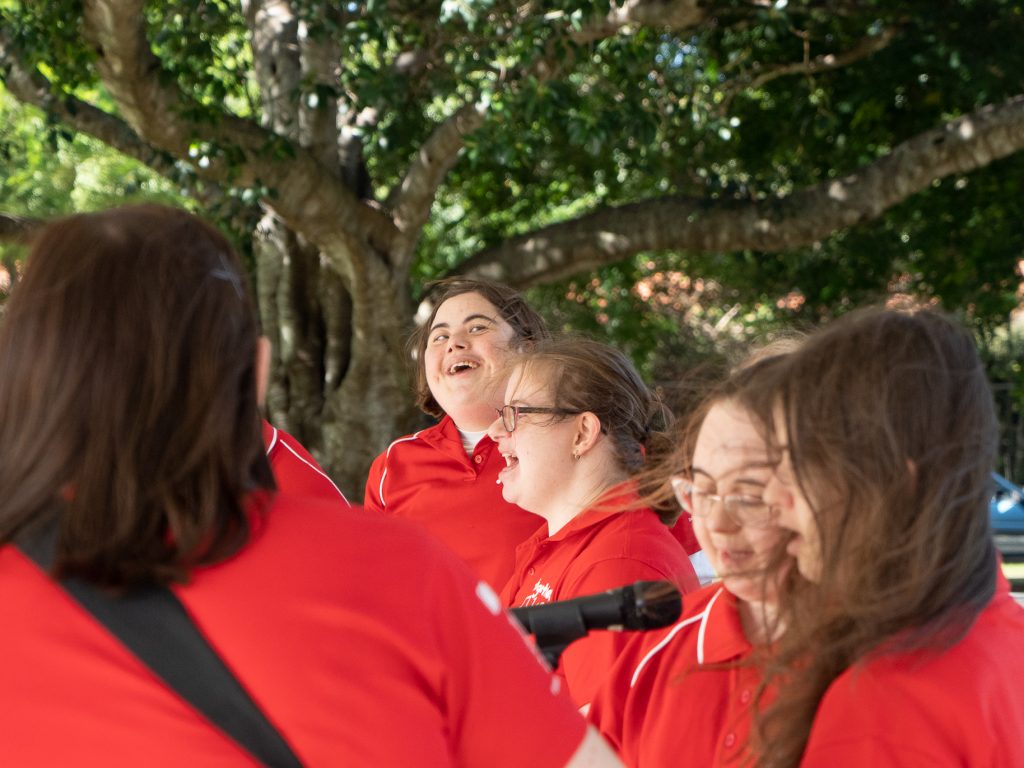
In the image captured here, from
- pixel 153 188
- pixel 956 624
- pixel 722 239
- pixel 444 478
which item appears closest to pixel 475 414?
pixel 444 478

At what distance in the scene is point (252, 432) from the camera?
1387 mm

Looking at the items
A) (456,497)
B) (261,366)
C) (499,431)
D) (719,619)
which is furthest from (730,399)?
(456,497)

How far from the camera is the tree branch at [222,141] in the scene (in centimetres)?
648

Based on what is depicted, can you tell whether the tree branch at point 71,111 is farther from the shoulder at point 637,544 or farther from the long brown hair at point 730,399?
the long brown hair at point 730,399

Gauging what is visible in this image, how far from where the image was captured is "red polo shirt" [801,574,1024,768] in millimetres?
1378

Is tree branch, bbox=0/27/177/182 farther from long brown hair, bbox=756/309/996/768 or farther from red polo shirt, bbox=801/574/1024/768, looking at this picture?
red polo shirt, bbox=801/574/1024/768

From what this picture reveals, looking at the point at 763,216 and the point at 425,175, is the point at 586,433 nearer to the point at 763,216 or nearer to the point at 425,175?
the point at 425,175

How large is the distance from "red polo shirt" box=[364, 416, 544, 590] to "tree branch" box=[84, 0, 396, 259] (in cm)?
358

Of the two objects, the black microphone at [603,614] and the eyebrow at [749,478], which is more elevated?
the eyebrow at [749,478]

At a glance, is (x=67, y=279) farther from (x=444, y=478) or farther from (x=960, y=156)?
(x=960, y=156)

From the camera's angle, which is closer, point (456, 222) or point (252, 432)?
point (252, 432)

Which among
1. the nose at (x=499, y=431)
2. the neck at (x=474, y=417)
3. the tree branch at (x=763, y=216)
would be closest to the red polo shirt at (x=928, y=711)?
the nose at (x=499, y=431)

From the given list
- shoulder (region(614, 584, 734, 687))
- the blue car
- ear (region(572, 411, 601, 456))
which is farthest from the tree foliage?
shoulder (region(614, 584, 734, 687))

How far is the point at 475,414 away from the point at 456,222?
7.97m
